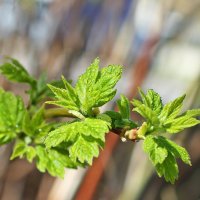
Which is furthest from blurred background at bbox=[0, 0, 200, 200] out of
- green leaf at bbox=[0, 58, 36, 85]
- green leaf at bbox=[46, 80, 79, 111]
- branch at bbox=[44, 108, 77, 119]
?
green leaf at bbox=[46, 80, 79, 111]

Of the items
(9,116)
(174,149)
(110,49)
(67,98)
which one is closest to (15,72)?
(9,116)

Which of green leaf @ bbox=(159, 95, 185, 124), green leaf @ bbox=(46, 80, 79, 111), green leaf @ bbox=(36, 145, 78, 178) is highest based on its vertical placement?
green leaf @ bbox=(159, 95, 185, 124)

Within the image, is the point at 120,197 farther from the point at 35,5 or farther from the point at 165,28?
the point at 35,5

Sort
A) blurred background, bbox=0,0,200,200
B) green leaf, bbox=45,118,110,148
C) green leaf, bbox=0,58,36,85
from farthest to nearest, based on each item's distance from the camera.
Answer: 1. blurred background, bbox=0,0,200,200
2. green leaf, bbox=0,58,36,85
3. green leaf, bbox=45,118,110,148

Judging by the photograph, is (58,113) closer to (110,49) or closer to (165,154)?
(165,154)

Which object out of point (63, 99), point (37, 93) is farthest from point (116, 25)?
point (63, 99)

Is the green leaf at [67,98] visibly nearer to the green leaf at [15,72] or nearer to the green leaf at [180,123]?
the green leaf at [180,123]

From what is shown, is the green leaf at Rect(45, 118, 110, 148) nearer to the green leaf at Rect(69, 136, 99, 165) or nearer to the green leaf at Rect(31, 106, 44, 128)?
the green leaf at Rect(69, 136, 99, 165)

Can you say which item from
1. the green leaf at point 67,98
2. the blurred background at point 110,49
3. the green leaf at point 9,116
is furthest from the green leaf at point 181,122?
the blurred background at point 110,49
